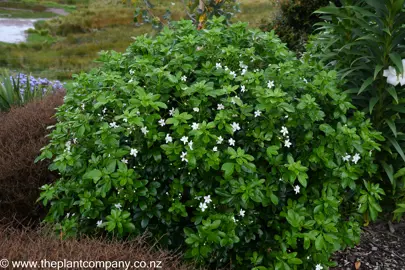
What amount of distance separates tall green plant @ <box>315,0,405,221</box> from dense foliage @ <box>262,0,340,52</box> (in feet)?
12.0

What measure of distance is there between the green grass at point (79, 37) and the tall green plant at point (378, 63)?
8.90m

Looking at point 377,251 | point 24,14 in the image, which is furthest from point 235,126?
point 24,14

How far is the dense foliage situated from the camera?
773 centimetres

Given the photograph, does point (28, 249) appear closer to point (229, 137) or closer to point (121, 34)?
point (229, 137)

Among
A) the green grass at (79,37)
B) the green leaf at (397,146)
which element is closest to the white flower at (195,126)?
the green leaf at (397,146)

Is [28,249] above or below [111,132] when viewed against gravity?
below

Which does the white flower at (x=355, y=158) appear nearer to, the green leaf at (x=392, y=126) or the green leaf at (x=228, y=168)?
the green leaf at (x=392, y=126)

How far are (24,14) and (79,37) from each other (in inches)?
73.0

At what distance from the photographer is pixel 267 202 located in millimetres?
2928

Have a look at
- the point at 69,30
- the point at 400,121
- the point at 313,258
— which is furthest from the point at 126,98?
the point at 69,30

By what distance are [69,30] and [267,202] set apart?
1484 centimetres

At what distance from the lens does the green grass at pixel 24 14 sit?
53.1ft

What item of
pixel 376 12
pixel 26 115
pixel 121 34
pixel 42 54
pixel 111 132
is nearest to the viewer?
pixel 111 132

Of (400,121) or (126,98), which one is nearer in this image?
(126,98)
